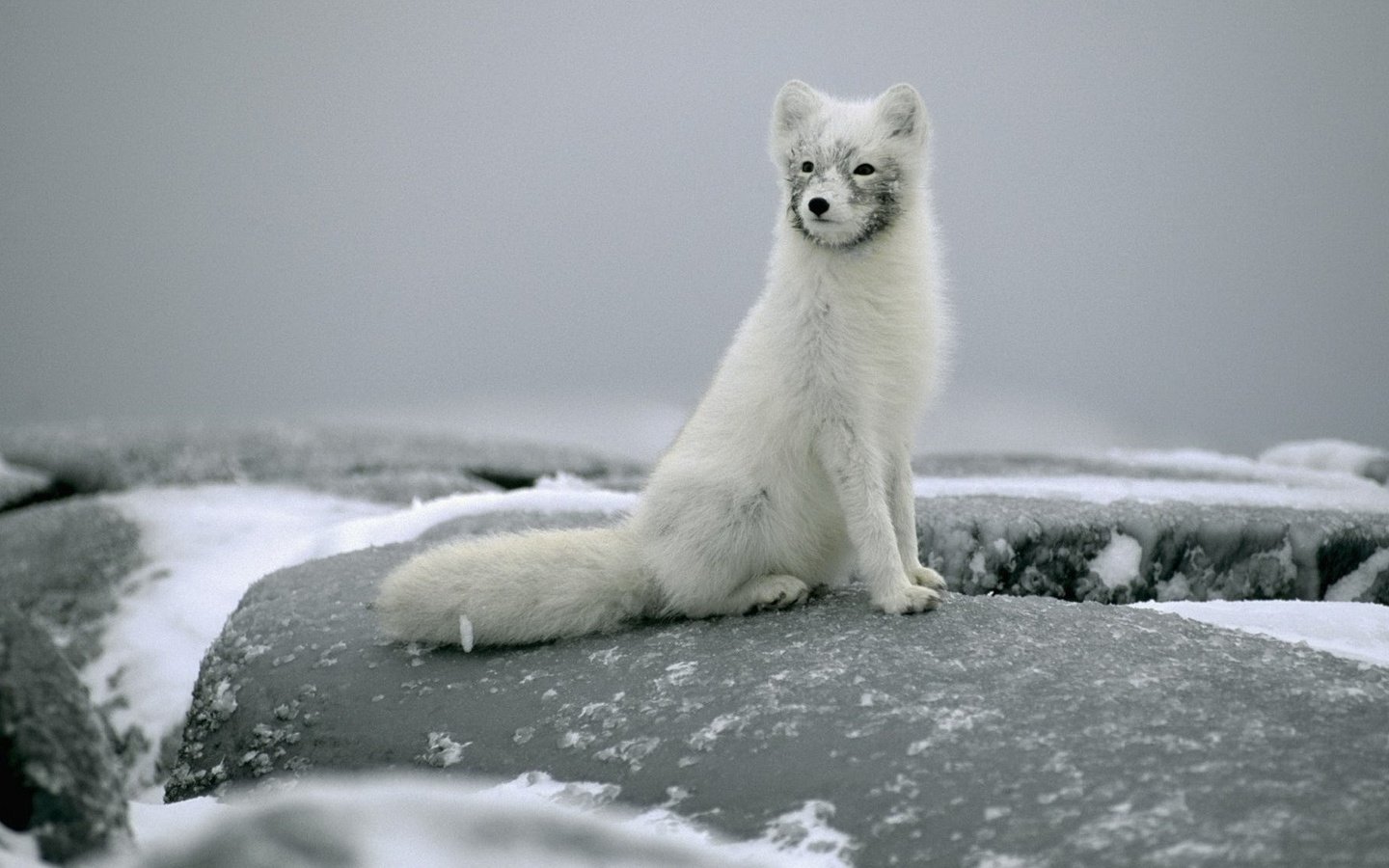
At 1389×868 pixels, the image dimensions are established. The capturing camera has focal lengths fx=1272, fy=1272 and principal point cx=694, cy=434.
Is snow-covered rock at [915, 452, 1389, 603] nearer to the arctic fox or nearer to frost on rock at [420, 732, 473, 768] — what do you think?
the arctic fox

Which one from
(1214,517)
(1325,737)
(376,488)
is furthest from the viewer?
(376,488)

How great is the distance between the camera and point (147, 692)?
5.20 m

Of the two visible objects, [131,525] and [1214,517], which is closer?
[1214,517]

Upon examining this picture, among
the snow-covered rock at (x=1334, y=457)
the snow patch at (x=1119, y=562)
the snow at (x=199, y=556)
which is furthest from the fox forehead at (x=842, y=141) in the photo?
the snow-covered rock at (x=1334, y=457)

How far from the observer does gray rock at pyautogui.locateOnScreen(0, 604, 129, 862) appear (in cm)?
226

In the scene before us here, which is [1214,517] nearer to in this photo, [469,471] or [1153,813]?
[1153,813]

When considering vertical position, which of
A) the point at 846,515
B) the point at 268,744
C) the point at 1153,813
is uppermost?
the point at 846,515

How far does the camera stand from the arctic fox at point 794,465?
12.1 feet

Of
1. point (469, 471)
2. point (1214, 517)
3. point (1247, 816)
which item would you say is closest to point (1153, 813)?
point (1247, 816)

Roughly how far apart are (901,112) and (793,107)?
1.11 ft

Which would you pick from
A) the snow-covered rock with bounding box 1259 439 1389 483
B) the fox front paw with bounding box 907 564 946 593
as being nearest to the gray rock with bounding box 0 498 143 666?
the fox front paw with bounding box 907 564 946 593

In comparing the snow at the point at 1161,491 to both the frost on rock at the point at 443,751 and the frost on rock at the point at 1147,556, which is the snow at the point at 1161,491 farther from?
the frost on rock at the point at 443,751

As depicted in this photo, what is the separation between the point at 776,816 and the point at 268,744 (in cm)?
170

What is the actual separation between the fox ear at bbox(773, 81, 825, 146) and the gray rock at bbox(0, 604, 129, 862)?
257 centimetres
